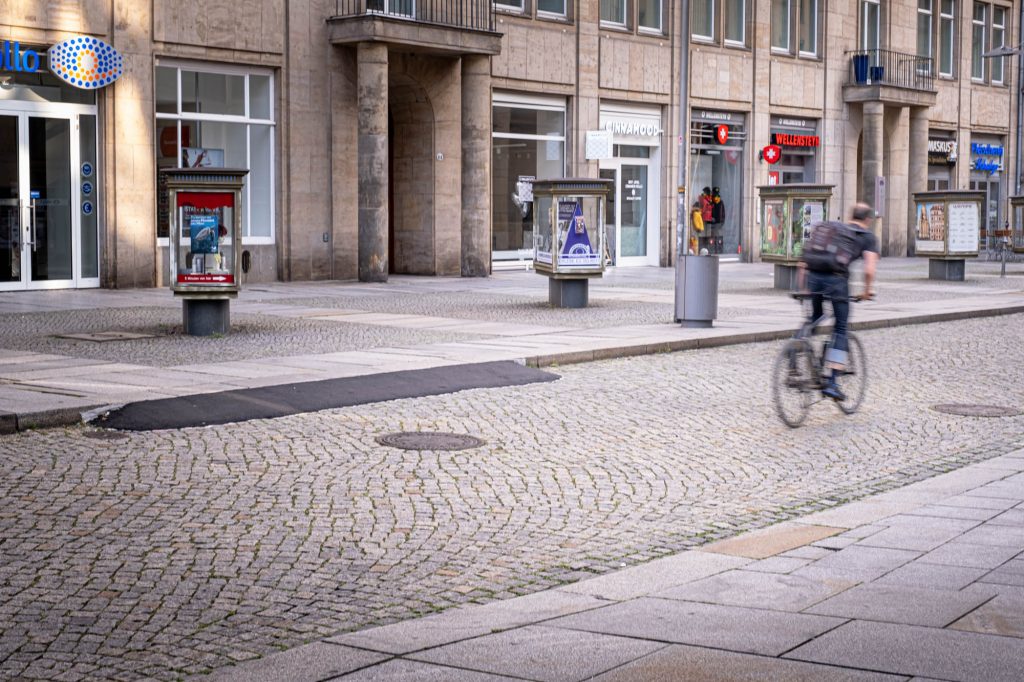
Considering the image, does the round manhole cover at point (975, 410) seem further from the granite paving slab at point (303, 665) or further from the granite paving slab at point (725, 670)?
the granite paving slab at point (303, 665)

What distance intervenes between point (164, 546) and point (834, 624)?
123 inches

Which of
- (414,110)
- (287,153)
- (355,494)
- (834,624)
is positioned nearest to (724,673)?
(834,624)

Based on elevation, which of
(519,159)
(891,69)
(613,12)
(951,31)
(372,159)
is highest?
(951,31)

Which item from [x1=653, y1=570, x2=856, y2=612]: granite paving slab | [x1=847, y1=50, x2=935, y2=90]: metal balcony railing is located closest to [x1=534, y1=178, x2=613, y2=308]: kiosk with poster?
[x1=653, y1=570, x2=856, y2=612]: granite paving slab

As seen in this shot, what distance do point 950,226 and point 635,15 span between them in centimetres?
879

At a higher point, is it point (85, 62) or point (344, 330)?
point (85, 62)

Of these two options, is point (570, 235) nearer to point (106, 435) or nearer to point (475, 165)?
point (475, 165)

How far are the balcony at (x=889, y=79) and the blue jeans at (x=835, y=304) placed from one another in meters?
30.5

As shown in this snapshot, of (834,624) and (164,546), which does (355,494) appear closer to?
(164,546)

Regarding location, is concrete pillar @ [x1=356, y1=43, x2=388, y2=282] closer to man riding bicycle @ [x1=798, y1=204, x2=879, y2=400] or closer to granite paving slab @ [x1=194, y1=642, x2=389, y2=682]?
man riding bicycle @ [x1=798, y1=204, x2=879, y2=400]

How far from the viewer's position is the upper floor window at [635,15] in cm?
3350

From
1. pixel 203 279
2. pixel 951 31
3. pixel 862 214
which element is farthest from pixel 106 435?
pixel 951 31

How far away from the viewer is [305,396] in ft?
38.7

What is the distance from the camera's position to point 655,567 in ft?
21.2
